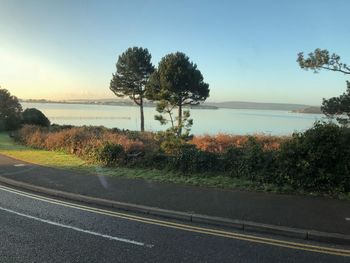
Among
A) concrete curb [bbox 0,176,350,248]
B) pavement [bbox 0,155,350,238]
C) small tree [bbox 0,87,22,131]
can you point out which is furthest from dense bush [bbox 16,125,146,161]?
small tree [bbox 0,87,22,131]

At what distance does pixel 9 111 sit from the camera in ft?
129

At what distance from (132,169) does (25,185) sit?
3.70m

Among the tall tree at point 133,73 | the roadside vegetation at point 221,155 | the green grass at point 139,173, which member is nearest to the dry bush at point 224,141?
the roadside vegetation at point 221,155

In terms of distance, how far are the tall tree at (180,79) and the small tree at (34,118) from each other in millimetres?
11860

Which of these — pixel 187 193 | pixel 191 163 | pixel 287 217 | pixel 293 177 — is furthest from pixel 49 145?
→ pixel 287 217

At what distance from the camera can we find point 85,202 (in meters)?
9.80

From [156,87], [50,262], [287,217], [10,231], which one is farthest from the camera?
[156,87]

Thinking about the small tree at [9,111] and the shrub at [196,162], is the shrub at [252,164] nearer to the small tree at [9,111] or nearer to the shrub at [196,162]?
the shrub at [196,162]

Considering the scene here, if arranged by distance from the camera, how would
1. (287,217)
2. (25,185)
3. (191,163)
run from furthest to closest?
(191,163) → (25,185) → (287,217)

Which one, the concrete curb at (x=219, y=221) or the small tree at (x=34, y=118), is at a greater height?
the small tree at (x=34, y=118)

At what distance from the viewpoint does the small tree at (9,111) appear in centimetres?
3822

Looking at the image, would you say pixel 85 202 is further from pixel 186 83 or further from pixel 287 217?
pixel 186 83

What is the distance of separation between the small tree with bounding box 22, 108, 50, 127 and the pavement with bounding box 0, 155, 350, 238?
Result: 2452 centimetres

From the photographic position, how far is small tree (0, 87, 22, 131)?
38.2 m
